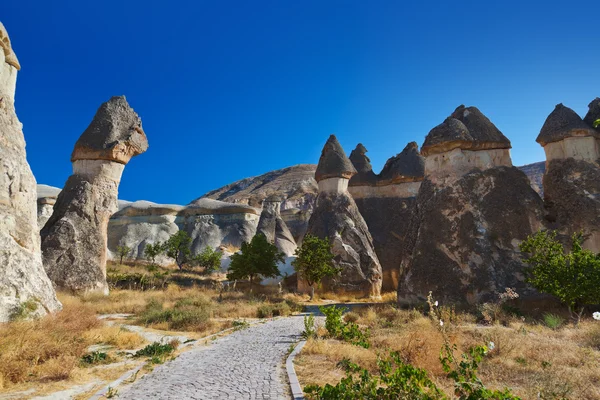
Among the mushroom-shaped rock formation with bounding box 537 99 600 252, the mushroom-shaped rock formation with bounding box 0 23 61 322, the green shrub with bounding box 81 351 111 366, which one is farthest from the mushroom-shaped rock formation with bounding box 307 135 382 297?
the green shrub with bounding box 81 351 111 366

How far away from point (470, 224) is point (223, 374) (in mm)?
10847

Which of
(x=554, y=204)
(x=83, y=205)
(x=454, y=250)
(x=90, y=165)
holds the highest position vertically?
(x=90, y=165)

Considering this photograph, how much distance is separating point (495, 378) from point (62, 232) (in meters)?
15.4

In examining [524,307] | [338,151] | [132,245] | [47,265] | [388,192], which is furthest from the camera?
[132,245]

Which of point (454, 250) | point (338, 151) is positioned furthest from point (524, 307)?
point (338, 151)

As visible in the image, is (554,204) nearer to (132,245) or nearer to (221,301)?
(221,301)

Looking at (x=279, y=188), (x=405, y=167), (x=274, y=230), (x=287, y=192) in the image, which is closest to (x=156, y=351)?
(x=405, y=167)

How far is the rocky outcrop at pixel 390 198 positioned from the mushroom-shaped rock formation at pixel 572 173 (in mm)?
10886

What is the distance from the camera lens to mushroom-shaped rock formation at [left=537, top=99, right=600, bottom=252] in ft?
43.2

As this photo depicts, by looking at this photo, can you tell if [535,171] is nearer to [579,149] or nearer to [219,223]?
[219,223]

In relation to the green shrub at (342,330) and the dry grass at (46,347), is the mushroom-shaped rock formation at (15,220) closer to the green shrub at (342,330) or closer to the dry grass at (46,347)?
the dry grass at (46,347)

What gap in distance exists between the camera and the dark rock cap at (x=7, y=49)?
31.6 feet

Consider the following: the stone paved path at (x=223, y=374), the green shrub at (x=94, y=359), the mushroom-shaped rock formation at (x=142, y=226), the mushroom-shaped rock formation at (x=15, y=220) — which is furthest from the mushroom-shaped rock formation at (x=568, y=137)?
the mushroom-shaped rock formation at (x=142, y=226)

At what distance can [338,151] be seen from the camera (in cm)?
2348
